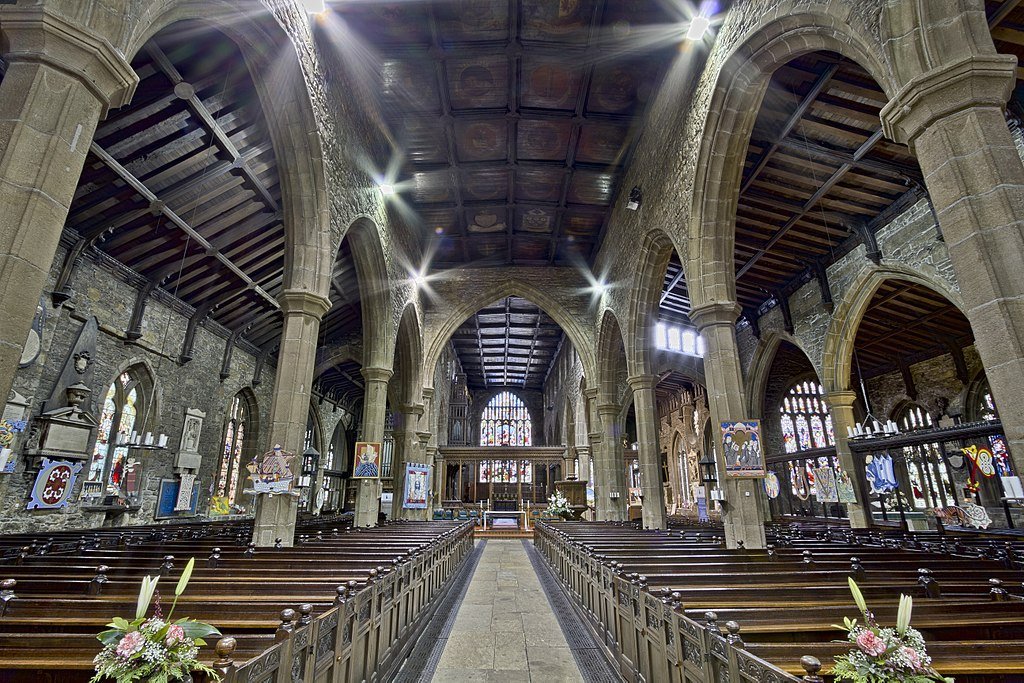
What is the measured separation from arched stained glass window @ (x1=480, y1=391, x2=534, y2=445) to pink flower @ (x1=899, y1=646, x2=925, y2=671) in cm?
2979

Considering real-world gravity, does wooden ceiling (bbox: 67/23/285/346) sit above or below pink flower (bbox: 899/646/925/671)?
→ above

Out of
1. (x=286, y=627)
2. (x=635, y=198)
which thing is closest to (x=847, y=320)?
(x=635, y=198)

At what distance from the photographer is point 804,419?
16.6 m

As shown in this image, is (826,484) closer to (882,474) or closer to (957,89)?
(882,474)

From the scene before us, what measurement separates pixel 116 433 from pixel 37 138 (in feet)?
31.1

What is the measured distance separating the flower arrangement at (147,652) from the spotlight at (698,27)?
9.06 metres

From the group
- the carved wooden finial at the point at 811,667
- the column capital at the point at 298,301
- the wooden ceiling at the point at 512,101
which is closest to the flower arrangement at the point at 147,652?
the carved wooden finial at the point at 811,667

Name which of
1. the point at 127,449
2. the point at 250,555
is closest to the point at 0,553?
the point at 250,555

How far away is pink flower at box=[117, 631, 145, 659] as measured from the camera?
4.66 ft

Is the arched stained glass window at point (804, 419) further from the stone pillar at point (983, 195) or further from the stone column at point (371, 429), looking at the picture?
the stone pillar at point (983, 195)

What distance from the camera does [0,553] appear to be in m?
5.23

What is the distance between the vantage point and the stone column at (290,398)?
6.25 metres

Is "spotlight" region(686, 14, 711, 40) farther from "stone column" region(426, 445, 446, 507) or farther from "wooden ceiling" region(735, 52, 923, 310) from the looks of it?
"stone column" region(426, 445, 446, 507)

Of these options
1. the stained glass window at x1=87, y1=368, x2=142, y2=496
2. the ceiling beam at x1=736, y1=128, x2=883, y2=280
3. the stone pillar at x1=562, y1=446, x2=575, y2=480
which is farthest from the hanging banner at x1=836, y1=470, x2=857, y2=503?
the stained glass window at x1=87, y1=368, x2=142, y2=496
